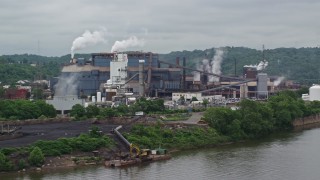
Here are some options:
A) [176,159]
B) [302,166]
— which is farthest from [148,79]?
[302,166]

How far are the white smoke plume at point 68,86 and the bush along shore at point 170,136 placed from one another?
1193 centimetres

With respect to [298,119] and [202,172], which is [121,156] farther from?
[298,119]

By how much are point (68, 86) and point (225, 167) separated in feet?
93.2

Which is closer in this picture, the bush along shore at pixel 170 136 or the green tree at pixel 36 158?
the green tree at pixel 36 158

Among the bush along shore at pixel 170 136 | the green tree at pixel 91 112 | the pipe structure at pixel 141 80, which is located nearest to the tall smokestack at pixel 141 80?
the pipe structure at pixel 141 80

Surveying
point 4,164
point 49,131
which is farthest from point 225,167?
point 49,131

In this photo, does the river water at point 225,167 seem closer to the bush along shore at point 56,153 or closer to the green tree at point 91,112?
the bush along shore at point 56,153

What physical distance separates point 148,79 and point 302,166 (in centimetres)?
2613

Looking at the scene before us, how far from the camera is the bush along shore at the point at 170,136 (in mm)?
19406

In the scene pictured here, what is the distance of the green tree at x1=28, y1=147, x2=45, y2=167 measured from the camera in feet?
62.2

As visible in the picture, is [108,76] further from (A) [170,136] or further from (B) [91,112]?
(A) [170,136]

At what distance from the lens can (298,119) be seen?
112 feet

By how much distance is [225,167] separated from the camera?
19188mm

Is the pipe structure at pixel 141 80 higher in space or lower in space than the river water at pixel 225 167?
higher
